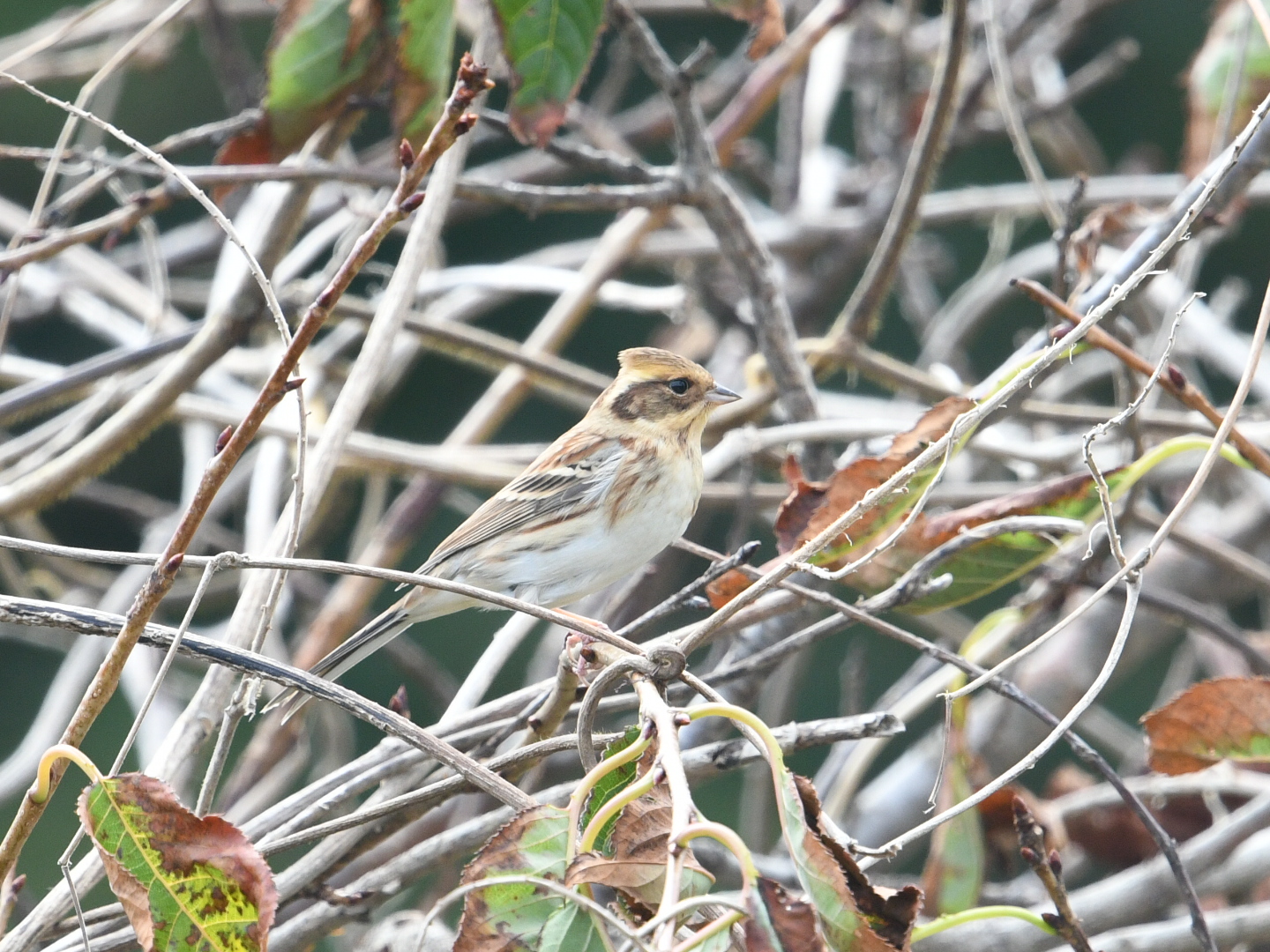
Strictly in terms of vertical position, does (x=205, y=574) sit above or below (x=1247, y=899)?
above

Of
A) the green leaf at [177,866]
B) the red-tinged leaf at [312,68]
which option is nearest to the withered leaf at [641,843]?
the green leaf at [177,866]

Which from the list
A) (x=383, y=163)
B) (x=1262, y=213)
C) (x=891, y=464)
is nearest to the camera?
(x=891, y=464)

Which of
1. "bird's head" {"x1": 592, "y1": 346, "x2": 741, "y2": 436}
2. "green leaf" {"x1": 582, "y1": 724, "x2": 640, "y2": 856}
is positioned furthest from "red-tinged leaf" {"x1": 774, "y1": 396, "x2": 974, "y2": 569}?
"bird's head" {"x1": 592, "y1": 346, "x2": 741, "y2": 436}

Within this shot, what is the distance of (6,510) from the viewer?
2.75 meters

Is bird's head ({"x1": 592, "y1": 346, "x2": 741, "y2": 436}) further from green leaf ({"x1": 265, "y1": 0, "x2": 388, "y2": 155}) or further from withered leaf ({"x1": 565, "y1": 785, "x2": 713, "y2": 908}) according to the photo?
withered leaf ({"x1": 565, "y1": 785, "x2": 713, "y2": 908})

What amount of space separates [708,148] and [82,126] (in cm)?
469

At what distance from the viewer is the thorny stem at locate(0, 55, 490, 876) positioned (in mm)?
1279

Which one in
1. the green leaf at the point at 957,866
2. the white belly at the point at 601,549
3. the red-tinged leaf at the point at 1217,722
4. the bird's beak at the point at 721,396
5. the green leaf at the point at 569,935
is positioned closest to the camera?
the green leaf at the point at 569,935

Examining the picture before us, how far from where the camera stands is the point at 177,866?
1.35 m

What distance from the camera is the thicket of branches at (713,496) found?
141 centimetres

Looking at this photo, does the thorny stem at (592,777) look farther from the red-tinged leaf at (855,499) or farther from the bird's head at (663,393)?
the bird's head at (663,393)

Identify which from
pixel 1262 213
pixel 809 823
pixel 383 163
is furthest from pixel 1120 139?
pixel 809 823

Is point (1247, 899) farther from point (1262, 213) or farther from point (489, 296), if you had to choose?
point (1262, 213)

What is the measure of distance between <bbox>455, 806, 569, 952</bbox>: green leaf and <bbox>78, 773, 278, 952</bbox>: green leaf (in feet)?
0.82
